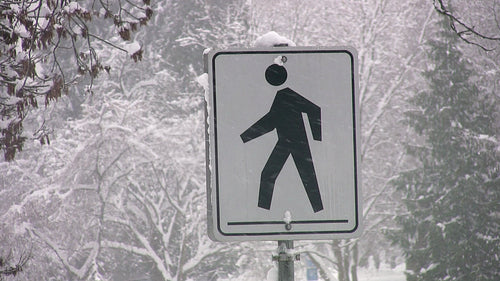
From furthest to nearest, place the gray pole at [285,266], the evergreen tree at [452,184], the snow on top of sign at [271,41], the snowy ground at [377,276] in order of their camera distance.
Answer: the snowy ground at [377,276], the evergreen tree at [452,184], the snow on top of sign at [271,41], the gray pole at [285,266]

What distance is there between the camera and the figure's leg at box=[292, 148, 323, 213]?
2436 mm

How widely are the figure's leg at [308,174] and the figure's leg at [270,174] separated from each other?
44 millimetres

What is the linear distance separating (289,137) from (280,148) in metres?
0.05

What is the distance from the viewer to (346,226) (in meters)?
2.44

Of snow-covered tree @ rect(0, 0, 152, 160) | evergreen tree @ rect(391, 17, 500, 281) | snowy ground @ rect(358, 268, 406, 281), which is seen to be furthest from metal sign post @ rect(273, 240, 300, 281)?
snowy ground @ rect(358, 268, 406, 281)

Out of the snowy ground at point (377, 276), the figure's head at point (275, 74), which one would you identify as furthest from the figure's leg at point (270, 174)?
the snowy ground at point (377, 276)

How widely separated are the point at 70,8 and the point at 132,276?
976 inches

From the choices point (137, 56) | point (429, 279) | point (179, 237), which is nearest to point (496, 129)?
point (429, 279)

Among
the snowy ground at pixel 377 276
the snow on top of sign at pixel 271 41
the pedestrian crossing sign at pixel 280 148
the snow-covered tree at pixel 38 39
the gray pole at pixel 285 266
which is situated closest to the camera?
the gray pole at pixel 285 266

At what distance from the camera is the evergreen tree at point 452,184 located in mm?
21734

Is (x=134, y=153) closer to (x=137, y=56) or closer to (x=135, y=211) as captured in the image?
(x=135, y=211)

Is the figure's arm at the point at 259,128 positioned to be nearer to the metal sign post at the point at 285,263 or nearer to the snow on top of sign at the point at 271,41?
the snow on top of sign at the point at 271,41

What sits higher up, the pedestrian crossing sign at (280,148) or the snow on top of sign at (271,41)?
the snow on top of sign at (271,41)

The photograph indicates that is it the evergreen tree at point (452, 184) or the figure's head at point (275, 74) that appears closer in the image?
the figure's head at point (275, 74)
